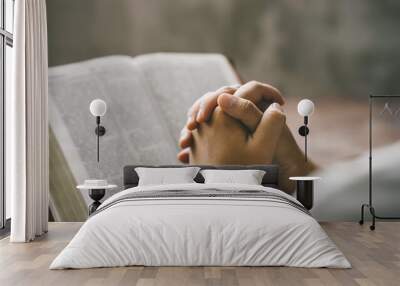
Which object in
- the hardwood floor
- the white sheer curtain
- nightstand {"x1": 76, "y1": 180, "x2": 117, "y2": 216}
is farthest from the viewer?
nightstand {"x1": 76, "y1": 180, "x2": 117, "y2": 216}

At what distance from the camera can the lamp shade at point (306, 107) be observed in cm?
731

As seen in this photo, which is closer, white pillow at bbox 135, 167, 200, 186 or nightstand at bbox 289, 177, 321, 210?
white pillow at bbox 135, 167, 200, 186

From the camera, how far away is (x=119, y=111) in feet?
25.3

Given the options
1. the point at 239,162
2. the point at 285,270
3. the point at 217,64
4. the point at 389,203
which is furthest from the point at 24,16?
the point at 389,203

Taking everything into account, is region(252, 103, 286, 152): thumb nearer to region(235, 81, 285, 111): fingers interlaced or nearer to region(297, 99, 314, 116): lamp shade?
region(235, 81, 285, 111): fingers interlaced

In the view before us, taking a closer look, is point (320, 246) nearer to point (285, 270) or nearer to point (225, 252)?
point (285, 270)

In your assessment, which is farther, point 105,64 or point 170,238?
point 105,64

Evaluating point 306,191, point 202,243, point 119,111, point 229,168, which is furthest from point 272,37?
point 202,243

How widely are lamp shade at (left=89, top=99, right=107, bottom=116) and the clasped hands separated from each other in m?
1.10

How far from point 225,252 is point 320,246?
0.77 m

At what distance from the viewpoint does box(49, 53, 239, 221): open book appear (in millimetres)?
7645

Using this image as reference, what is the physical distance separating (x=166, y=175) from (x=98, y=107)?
1301 mm

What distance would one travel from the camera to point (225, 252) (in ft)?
15.2

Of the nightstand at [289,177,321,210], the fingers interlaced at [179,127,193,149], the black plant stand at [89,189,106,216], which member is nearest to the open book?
the fingers interlaced at [179,127,193,149]
